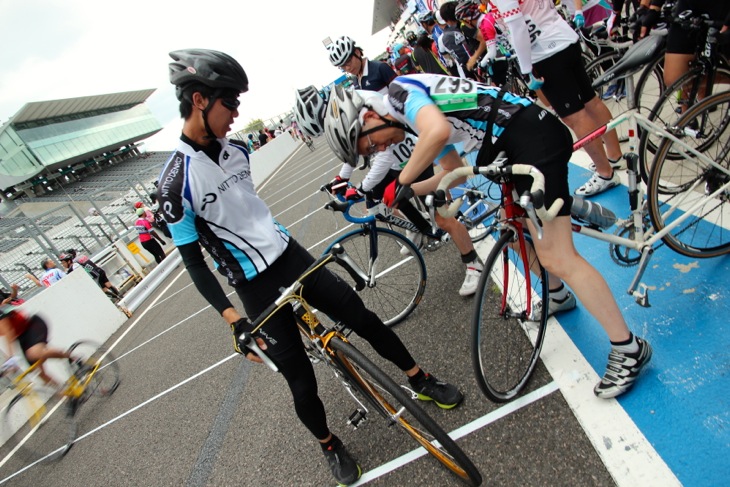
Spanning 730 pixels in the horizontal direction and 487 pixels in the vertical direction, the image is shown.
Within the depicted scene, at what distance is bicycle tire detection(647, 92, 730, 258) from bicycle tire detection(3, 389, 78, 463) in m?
6.35

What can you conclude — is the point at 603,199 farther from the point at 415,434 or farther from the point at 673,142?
the point at 415,434

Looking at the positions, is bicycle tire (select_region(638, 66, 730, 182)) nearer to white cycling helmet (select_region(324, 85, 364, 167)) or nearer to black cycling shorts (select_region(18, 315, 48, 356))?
white cycling helmet (select_region(324, 85, 364, 167))

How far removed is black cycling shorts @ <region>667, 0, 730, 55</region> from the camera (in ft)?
9.80

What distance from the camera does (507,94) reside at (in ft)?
6.98

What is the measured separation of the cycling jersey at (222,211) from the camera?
2.02 meters

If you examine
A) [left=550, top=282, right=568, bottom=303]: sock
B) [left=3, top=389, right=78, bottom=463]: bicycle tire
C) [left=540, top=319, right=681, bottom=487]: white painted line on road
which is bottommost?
[left=540, top=319, right=681, bottom=487]: white painted line on road

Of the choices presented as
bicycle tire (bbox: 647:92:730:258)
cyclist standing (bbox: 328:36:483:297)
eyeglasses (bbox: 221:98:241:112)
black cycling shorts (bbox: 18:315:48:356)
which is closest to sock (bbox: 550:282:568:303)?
bicycle tire (bbox: 647:92:730:258)

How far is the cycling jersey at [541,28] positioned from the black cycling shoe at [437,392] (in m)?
2.69

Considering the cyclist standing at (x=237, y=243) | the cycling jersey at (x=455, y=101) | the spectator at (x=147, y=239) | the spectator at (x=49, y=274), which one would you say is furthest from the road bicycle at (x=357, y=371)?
the spectator at (x=147, y=239)

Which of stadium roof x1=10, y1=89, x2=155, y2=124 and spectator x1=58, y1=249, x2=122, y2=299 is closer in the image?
spectator x1=58, y1=249, x2=122, y2=299

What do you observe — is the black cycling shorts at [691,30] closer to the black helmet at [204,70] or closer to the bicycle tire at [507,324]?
the bicycle tire at [507,324]

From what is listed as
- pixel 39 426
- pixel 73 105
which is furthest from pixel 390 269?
pixel 73 105

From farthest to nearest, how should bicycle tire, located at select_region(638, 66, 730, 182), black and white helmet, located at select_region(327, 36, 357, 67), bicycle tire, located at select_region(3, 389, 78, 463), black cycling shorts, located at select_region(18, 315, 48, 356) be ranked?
black cycling shorts, located at select_region(18, 315, 48, 356) → bicycle tire, located at select_region(3, 389, 78, 463) → black and white helmet, located at select_region(327, 36, 357, 67) → bicycle tire, located at select_region(638, 66, 730, 182)

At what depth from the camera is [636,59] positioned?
2.24 m
